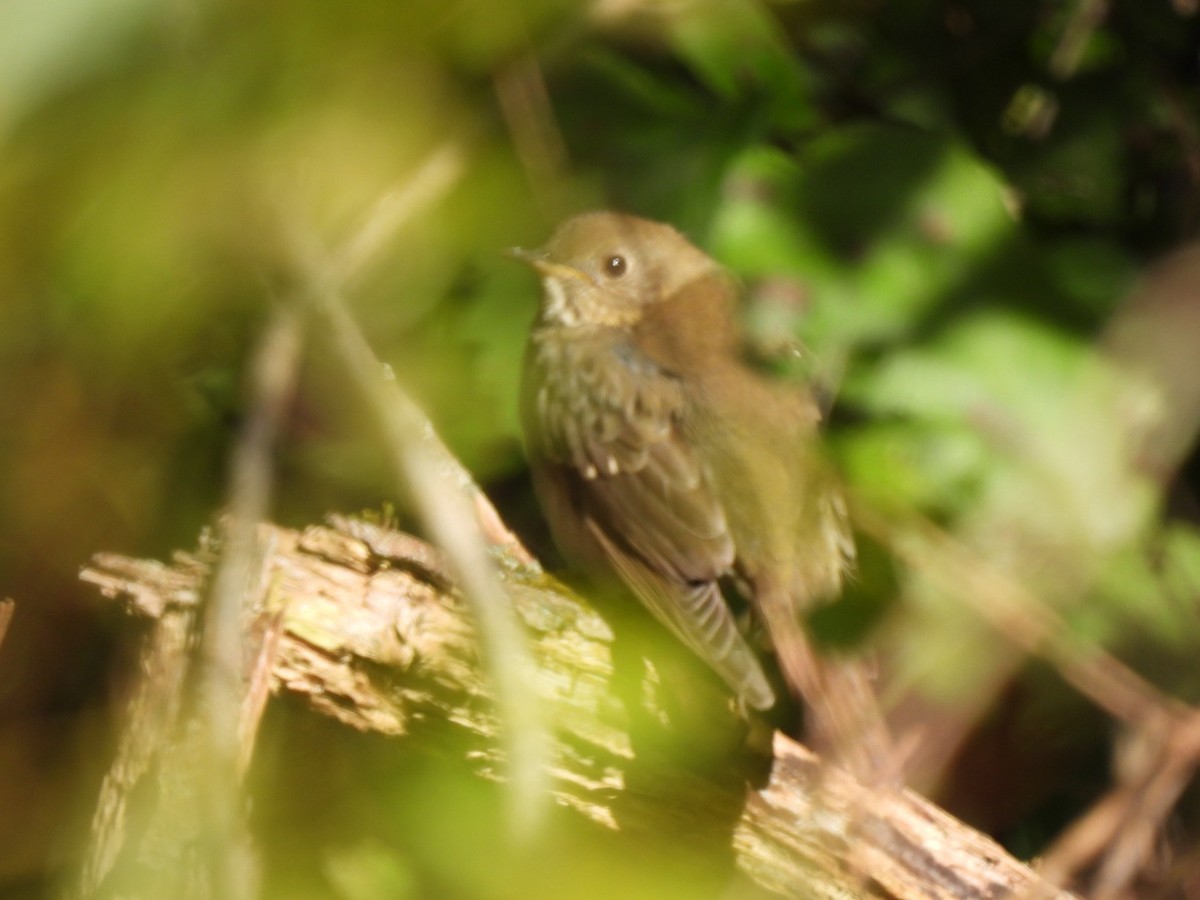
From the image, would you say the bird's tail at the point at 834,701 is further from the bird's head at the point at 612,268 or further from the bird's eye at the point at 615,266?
the bird's eye at the point at 615,266

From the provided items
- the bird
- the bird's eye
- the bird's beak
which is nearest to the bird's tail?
the bird

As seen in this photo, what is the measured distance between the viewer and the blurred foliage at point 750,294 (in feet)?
3.44

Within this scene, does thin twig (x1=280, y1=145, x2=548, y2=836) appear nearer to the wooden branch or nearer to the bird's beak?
the wooden branch

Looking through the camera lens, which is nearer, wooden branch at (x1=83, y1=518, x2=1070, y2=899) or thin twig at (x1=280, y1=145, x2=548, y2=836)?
thin twig at (x1=280, y1=145, x2=548, y2=836)

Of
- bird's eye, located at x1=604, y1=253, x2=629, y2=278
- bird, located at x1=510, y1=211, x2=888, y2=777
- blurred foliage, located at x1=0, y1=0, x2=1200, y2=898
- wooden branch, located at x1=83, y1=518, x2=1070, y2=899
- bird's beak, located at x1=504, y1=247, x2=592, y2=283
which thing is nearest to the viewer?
blurred foliage, located at x1=0, y1=0, x2=1200, y2=898

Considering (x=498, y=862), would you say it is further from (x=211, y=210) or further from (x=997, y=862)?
(x=997, y=862)

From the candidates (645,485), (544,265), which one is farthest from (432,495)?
(544,265)

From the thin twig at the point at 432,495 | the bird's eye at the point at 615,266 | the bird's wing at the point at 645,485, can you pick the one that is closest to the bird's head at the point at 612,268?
the bird's eye at the point at 615,266

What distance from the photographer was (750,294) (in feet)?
8.83

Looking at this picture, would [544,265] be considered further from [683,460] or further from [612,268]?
[683,460]

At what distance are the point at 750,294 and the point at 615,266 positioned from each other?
498mm

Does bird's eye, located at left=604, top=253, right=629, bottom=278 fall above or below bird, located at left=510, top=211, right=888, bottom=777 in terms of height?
above

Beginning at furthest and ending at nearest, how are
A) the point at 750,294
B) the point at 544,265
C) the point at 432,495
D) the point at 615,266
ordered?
the point at 615,266 < the point at 544,265 < the point at 750,294 < the point at 432,495

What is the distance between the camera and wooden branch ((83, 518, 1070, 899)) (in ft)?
7.36
